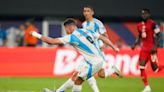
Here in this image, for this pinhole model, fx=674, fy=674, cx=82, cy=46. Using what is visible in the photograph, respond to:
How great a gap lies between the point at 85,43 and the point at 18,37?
17.9 meters

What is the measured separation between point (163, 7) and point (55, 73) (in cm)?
1364

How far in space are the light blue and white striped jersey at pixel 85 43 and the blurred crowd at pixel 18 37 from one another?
15619 millimetres

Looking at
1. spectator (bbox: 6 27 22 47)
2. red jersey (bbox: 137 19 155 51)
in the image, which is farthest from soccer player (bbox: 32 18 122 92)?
spectator (bbox: 6 27 22 47)

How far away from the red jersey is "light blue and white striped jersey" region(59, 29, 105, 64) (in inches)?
173

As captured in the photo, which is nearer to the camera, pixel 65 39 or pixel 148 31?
pixel 65 39

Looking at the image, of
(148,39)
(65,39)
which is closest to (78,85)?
(65,39)

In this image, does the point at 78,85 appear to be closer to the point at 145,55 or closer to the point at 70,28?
the point at 70,28

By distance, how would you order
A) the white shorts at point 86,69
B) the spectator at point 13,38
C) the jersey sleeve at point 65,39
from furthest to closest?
the spectator at point 13,38 → the white shorts at point 86,69 → the jersey sleeve at point 65,39

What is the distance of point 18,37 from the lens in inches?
1292

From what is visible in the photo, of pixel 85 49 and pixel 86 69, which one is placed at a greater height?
pixel 85 49

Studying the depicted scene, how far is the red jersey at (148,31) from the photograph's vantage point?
777 inches

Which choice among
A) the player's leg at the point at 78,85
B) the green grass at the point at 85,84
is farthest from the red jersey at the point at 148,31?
the player's leg at the point at 78,85

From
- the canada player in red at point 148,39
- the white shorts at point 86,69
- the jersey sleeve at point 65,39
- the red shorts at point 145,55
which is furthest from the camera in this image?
the red shorts at point 145,55

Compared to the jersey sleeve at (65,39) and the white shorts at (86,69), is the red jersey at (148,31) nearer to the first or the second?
the white shorts at (86,69)
